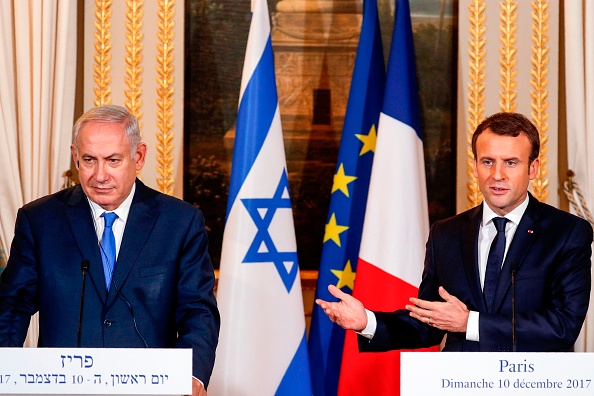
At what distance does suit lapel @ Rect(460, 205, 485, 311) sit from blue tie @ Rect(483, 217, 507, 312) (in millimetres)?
22

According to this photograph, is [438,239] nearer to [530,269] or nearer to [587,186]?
[530,269]

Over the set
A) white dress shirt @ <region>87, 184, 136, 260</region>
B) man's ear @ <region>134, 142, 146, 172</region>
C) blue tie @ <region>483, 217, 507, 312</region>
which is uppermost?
man's ear @ <region>134, 142, 146, 172</region>

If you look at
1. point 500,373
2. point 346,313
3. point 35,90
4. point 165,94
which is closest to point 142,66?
point 165,94

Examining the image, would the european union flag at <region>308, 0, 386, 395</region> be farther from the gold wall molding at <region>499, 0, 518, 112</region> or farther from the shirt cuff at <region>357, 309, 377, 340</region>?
the shirt cuff at <region>357, 309, 377, 340</region>

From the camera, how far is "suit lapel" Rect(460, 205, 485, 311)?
2840mm

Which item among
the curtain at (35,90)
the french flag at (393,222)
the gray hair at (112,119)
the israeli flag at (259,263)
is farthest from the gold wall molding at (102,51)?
the gray hair at (112,119)

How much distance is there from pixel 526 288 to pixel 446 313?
0.94 ft

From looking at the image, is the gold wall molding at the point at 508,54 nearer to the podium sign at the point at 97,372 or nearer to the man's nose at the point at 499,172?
the man's nose at the point at 499,172

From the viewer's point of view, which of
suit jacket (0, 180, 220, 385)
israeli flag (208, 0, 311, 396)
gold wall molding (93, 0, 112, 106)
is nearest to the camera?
suit jacket (0, 180, 220, 385)

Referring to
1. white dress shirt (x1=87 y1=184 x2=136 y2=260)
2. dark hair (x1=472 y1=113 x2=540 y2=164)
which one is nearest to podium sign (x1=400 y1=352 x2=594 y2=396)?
dark hair (x1=472 y1=113 x2=540 y2=164)

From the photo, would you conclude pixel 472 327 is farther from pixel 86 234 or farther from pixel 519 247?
pixel 86 234

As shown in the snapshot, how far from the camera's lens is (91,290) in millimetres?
2730

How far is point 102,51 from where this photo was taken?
4355 mm

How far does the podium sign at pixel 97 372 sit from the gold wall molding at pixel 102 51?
2.37 m
